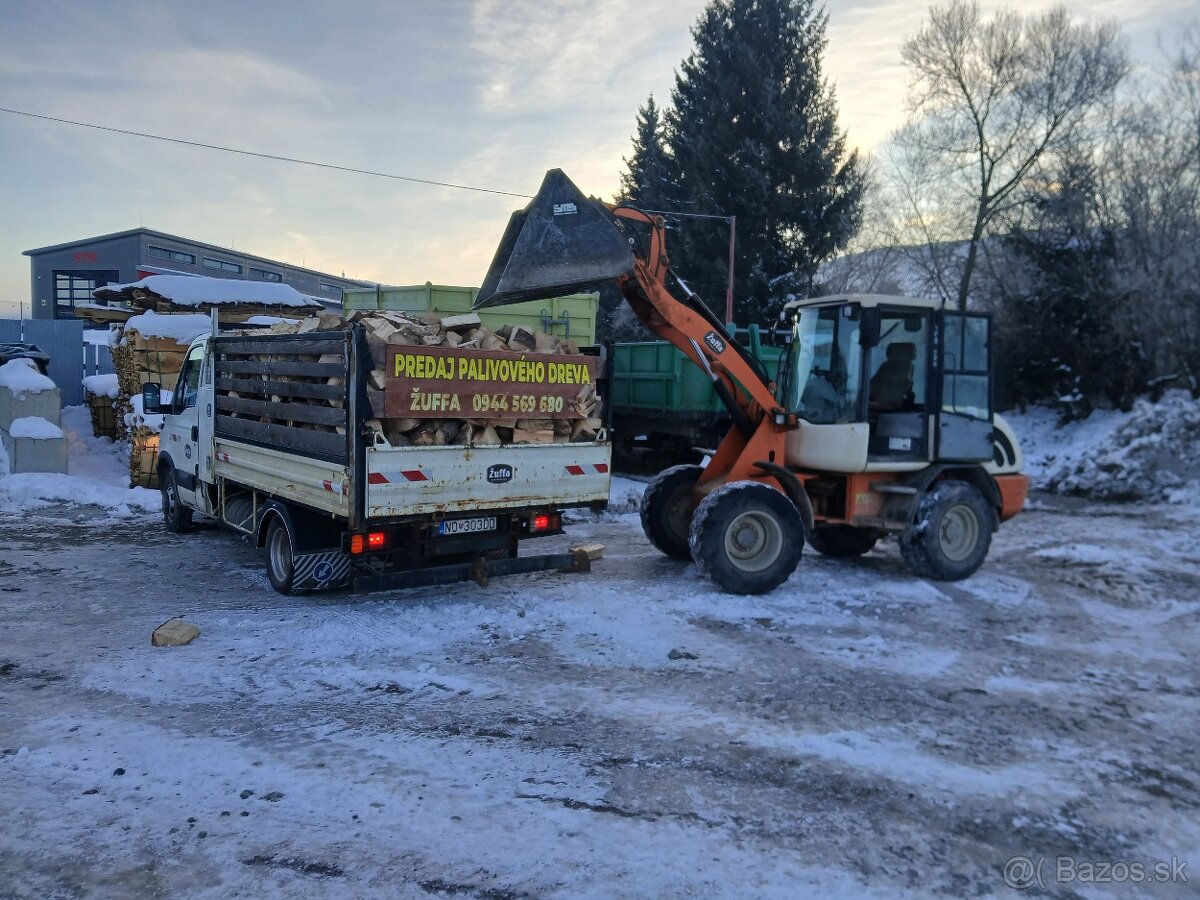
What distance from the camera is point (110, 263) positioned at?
4484cm

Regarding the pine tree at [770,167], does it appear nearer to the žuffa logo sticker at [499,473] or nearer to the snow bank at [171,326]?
the snow bank at [171,326]

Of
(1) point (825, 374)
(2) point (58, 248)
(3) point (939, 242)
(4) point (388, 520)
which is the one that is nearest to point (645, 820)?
(4) point (388, 520)

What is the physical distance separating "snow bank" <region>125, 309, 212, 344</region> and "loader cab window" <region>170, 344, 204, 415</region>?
5.33 meters

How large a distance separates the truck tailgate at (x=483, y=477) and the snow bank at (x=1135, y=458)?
38.4 feet

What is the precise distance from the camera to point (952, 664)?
6402mm

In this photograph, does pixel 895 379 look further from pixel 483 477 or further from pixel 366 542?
pixel 366 542

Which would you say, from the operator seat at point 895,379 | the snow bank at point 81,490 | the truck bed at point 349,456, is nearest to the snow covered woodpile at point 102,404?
the snow bank at point 81,490

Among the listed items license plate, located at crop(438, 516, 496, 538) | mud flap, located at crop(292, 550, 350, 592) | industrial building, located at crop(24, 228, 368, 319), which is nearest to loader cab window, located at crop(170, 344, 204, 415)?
mud flap, located at crop(292, 550, 350, 592)

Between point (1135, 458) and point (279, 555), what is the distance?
49.3ft

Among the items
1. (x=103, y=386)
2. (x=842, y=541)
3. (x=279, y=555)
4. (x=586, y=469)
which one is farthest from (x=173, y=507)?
(x=103, y=386)

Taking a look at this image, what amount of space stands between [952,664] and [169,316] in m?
14.5

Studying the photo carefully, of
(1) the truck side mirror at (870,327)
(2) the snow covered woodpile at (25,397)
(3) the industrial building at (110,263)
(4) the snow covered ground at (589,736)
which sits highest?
(3) the industrial building at (110,263)

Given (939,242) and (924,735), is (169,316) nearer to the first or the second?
(924,735)

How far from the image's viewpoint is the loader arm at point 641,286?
780 cm
